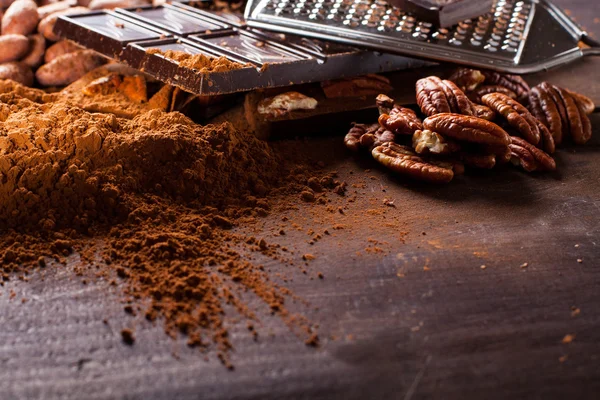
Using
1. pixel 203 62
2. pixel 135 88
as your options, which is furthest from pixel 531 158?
pixel 135 88

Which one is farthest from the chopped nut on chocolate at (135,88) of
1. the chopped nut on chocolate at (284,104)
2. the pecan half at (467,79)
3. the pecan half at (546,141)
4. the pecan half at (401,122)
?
the pecan half at (546,141)

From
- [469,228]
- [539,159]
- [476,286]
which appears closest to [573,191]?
[539,159]

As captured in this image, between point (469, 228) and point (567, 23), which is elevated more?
point (567, 23)

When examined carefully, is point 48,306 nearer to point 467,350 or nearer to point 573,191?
point 467,350

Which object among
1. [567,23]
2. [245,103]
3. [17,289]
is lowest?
[17,289]

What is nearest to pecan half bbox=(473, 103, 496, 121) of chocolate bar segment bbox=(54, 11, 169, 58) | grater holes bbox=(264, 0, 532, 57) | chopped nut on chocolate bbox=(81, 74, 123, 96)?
grater holes bbox=(264, 0, 532, 57)

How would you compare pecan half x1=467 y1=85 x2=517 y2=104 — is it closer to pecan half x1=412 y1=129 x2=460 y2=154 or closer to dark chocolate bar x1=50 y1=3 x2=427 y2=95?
dark chocolate bar x1=50 y1=3 x2=427 y2=95

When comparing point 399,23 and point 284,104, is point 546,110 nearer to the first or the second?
point 399,23
